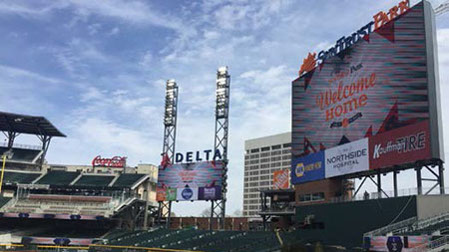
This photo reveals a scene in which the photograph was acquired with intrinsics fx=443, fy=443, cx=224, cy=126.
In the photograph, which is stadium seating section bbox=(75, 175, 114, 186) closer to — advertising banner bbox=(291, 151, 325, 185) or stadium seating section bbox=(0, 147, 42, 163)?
stadium seating section bbox=(0, 147, 42, 163)

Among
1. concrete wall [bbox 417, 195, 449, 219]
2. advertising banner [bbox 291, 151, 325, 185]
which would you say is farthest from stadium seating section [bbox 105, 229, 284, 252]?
concrete wall [bbox 417, 195, 449, 219]

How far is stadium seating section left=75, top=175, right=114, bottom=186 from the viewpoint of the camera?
65.3 meters

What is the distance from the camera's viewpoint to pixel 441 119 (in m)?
31.0

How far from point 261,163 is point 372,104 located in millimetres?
132411

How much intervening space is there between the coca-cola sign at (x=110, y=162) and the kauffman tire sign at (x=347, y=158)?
145ft

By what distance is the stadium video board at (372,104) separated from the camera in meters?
31.6

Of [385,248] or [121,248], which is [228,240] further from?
[385,248]

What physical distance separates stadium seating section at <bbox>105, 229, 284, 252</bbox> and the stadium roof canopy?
2028cm

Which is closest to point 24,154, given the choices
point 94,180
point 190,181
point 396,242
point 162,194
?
point 94,180

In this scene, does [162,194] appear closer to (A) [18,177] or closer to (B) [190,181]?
(B) [190,181]

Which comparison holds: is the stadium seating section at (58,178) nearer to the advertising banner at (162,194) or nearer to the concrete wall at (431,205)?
the advertising banner at (162,194)

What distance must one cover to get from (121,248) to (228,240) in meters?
12.3

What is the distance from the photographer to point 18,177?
65.9 m

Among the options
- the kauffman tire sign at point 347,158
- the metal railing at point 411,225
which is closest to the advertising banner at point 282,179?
the kauffman tire sign at point 347,158
